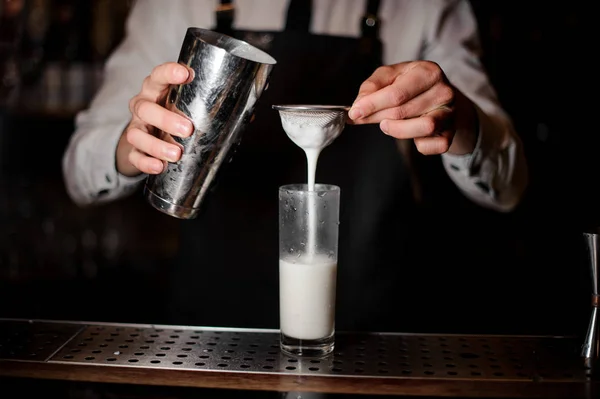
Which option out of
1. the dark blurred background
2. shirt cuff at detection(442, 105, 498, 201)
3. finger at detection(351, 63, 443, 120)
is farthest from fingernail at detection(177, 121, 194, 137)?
the dark blurred background

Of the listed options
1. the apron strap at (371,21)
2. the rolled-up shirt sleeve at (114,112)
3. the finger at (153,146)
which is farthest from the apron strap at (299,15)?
the finger at (153,146)

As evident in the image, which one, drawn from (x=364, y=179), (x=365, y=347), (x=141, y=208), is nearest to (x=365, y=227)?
(x=364, y=179)

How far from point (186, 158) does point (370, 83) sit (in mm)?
405

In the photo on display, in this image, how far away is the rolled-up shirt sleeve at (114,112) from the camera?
2150 mm

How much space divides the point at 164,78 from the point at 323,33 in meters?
1.01

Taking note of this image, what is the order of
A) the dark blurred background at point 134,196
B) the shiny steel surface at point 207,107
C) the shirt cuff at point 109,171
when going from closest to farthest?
1. the shiny steel surface at point 207,107
2. the shirt cuff at point 109,171
3. the dark blurred background at point 134,196

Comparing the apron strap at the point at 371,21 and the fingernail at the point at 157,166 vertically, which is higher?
the apron strap at the point at 371,21

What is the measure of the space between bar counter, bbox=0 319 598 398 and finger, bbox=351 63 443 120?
52 cm

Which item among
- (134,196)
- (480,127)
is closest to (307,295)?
(480,127)

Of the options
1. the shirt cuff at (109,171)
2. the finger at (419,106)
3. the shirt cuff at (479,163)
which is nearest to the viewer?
the finger at (419,106)

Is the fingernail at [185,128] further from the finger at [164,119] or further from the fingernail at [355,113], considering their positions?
the fingernail at [355,113]

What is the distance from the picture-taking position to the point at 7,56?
3055 mm

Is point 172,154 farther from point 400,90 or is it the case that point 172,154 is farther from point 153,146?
point 400,90

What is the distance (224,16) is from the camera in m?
2.29
